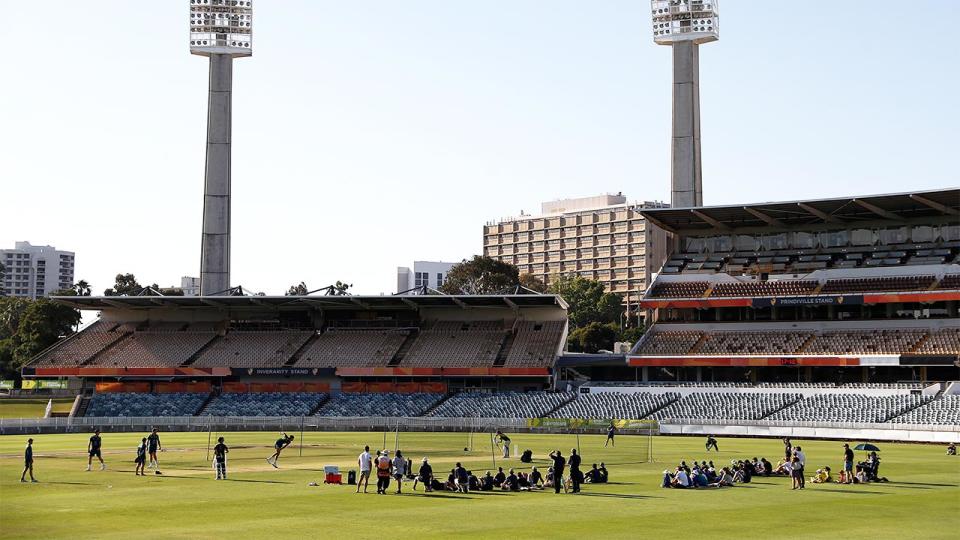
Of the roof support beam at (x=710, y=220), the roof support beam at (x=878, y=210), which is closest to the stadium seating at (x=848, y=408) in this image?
the roof support beam at (x=878, y=210)

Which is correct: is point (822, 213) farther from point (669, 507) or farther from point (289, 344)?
point (669, 507)

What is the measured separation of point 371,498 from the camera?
35.0 m

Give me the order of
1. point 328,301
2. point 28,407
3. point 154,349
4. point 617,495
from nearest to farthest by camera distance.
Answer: point 617,495, point 28,407, point 328,301, point 154,349

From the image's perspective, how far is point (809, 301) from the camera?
91.6m

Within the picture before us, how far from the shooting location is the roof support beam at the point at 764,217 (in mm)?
96744

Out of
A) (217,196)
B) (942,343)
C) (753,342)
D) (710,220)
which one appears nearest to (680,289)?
(710,220)

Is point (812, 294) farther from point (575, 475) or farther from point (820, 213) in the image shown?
point (575, 475)

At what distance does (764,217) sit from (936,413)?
31.1 meters

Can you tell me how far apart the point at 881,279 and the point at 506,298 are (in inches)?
1164

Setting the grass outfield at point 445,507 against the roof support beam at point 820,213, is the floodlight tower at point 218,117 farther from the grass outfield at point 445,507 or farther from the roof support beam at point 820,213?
the grass outfield at point 445,507

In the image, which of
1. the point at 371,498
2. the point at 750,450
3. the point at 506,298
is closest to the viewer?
the point at 371,498

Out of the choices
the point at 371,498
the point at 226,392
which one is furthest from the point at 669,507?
the point at 226,392

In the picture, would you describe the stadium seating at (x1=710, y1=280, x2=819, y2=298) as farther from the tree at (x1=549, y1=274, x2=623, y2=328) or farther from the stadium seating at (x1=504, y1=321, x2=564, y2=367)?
the tree at (x1=549, y1=274, x2=623, y2=328)

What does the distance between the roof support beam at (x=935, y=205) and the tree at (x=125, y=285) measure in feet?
345
